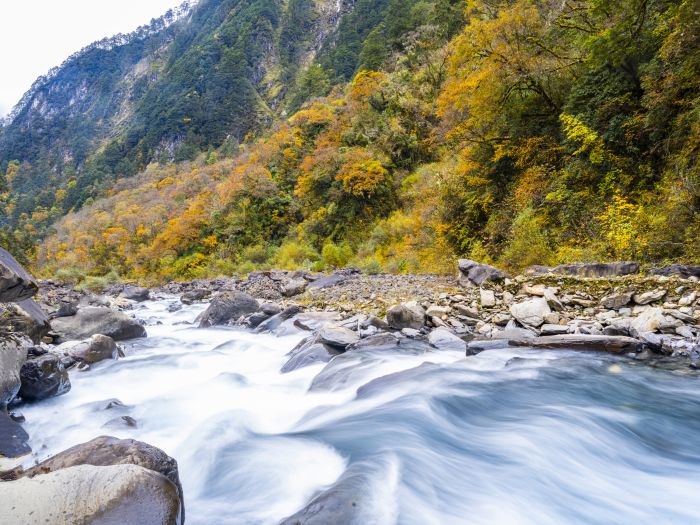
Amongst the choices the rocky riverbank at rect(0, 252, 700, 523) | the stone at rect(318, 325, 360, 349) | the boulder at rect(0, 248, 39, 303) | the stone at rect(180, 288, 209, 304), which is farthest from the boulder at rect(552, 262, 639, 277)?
the stone at rect(180, 288, 209, 304)

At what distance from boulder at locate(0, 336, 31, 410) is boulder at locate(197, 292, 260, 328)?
6.16 metres

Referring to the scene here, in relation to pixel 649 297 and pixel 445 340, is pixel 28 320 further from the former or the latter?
pixel 649 297

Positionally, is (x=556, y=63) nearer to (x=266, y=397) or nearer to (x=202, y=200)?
(x=266, y=397)

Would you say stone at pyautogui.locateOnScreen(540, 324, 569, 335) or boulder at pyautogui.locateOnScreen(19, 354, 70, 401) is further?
stone at pyautogui.locateOnScreen(540, 324, 569, 335)

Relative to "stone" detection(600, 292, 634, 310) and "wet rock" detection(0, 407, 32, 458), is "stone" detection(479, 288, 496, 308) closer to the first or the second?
"stone" detection(600, 292, 634, 310)

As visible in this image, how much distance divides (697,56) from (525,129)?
5.16 m

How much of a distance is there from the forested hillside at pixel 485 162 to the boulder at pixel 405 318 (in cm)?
437

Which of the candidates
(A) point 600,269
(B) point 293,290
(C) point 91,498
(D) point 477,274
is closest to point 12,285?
(C) point 91,498

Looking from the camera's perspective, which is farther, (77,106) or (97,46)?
(97,46)

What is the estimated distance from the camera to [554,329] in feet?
21.7

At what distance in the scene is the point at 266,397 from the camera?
5949 mm

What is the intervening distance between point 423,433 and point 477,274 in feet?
19.1

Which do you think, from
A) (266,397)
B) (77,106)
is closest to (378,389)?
(266,397)

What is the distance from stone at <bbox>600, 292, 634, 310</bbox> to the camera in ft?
21.9
